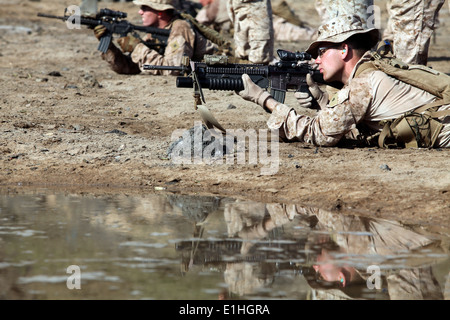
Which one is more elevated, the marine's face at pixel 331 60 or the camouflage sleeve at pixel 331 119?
the marine's face at pixel 331 60

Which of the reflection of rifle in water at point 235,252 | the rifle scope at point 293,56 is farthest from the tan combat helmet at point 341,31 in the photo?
the reflection of rifle in water at point 235,252

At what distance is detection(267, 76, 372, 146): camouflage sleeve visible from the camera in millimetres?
5195

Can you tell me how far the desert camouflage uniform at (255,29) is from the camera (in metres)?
9.06

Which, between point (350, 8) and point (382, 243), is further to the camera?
point (350, 8)

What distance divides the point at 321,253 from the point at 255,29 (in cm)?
578

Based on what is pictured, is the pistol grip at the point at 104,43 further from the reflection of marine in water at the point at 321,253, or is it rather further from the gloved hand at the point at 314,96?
the reflection of marine in water at the point at 321,253

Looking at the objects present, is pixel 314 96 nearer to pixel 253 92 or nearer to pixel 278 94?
pixel 278 94

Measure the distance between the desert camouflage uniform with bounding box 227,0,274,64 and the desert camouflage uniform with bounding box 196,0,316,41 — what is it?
335 centimetres

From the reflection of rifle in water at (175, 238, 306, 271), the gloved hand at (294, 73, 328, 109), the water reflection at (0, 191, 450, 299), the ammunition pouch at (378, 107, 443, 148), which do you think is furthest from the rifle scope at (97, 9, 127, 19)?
the reflection of rifle in water at (175, 238, 306, 271)

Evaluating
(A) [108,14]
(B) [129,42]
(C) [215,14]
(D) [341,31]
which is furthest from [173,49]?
(C) [215,14]

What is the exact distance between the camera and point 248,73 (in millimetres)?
5828

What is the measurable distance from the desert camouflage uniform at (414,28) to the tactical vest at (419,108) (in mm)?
2874

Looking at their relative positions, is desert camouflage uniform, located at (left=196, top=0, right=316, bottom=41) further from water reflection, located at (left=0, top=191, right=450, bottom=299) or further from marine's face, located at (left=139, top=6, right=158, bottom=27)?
water reflection, located at (left=0, top=191, right=450, bottom=299)
